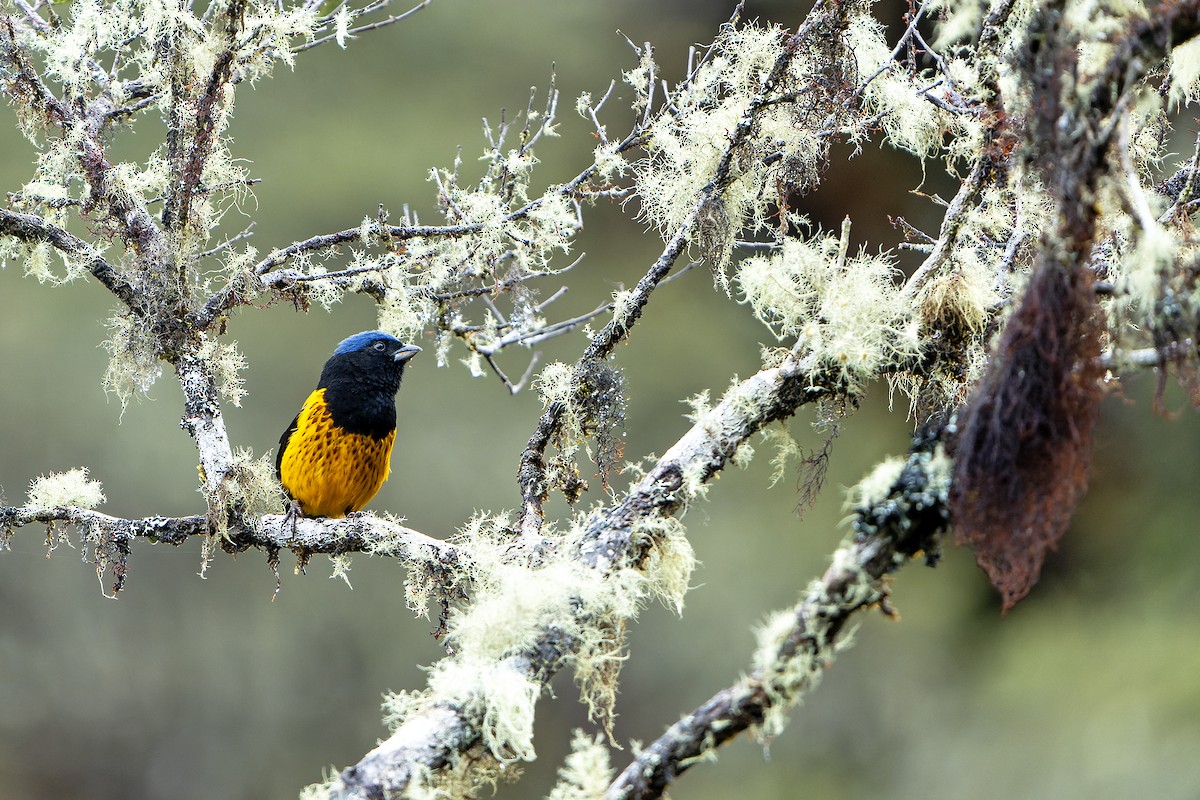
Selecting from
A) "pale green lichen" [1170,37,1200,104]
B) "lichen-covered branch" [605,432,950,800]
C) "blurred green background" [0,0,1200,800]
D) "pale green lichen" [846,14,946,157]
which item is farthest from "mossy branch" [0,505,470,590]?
"blurred green background" [0,0,1200,800]

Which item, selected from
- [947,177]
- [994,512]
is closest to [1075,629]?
[947,177]

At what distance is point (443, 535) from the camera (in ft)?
24.3

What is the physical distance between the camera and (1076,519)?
25.6ft

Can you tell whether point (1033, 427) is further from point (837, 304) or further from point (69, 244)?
point (69, 244)

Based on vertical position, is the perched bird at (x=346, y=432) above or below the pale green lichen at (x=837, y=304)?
above

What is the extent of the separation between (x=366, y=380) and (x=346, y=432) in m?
0.20

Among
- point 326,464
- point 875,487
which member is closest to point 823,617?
point 875,487

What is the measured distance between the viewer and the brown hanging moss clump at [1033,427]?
1.66 meters

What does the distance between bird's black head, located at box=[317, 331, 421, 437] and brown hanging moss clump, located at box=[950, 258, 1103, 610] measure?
97.3 inches

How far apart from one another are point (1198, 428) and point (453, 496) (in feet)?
15.5

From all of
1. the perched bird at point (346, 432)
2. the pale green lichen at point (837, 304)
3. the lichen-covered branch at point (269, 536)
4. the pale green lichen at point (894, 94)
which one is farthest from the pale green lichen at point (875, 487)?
the perched bird at point (346, 432)

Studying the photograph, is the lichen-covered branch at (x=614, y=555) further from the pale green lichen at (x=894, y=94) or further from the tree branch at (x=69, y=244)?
the tree branch at (x=69, y=244)

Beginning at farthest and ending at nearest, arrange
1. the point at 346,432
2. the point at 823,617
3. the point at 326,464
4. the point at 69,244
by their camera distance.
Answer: the point at 346,432 → the point at 326,464 → the point at 69,244 → the point at 823,617

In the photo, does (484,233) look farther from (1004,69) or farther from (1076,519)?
(1076,519)
